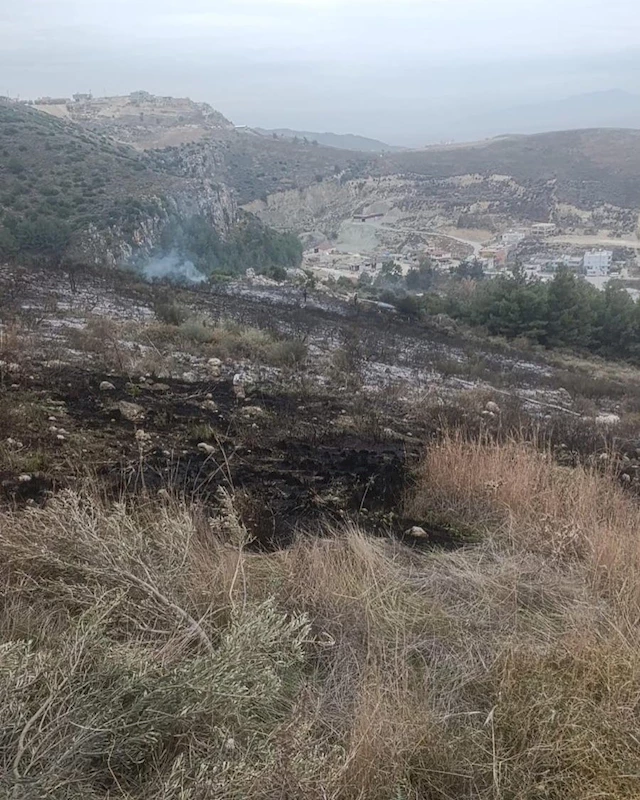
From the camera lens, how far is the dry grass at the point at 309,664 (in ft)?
4.83

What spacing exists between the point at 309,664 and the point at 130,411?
10.5 ft

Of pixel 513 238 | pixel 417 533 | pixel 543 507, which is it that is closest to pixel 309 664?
pixel 417 533

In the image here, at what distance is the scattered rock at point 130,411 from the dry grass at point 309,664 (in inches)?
73.0

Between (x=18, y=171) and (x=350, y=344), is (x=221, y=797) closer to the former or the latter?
(x=350, y=344)

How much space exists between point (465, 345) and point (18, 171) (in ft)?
66.6

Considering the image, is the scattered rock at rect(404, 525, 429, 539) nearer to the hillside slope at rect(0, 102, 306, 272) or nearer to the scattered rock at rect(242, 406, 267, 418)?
the scattered rock at rect(242, 406, 267, 418)

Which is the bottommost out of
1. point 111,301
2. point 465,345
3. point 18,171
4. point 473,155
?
point 465,345

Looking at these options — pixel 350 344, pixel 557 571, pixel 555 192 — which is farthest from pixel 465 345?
pixel 555 192

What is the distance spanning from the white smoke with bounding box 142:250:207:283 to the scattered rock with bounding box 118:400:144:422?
15.4 m

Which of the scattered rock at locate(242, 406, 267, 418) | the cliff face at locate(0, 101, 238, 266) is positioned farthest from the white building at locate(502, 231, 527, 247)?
the scattered rock at locate(242, 406, 267, 418)

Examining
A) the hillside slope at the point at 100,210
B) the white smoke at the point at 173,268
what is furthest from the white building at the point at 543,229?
the white smoke at the point at 173,268

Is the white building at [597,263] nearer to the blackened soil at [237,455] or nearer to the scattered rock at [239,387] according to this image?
the scattered rock at [239,387]

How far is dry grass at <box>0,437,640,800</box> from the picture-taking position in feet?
4.83

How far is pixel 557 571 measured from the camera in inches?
103
